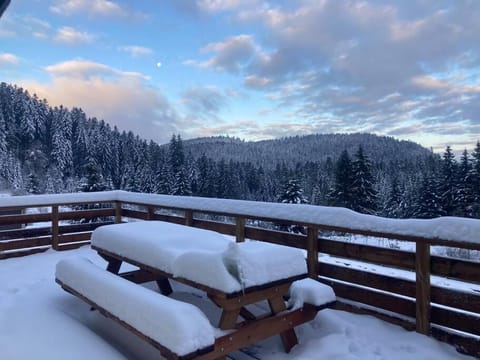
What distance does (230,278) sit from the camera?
76.2 inches

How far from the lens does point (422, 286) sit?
258 cm

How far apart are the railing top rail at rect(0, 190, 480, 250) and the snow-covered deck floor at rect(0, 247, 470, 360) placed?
0.78m

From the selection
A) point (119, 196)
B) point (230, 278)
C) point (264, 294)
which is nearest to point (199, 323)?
point (230, 278)

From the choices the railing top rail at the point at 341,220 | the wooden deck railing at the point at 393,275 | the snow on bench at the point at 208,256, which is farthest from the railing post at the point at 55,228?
the snow on bench at the point at 208,256

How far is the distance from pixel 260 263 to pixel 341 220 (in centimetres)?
116

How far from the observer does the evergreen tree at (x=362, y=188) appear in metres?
28.1

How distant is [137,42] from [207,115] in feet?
83.2

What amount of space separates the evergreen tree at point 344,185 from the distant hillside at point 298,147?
56.8m

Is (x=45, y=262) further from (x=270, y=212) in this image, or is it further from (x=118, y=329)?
(x=270, y=212)

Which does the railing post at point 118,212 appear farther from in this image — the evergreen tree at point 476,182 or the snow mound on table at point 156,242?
the evergreen tree at point 476,182

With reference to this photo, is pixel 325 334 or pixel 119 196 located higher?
pixel 119 196

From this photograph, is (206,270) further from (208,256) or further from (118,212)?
(118,212)

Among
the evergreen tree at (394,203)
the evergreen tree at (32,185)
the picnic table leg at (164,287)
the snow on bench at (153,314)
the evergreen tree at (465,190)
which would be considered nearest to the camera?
the snow on bench at (153,314)

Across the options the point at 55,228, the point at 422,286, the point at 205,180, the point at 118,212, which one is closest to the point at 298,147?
the point at 205,180
